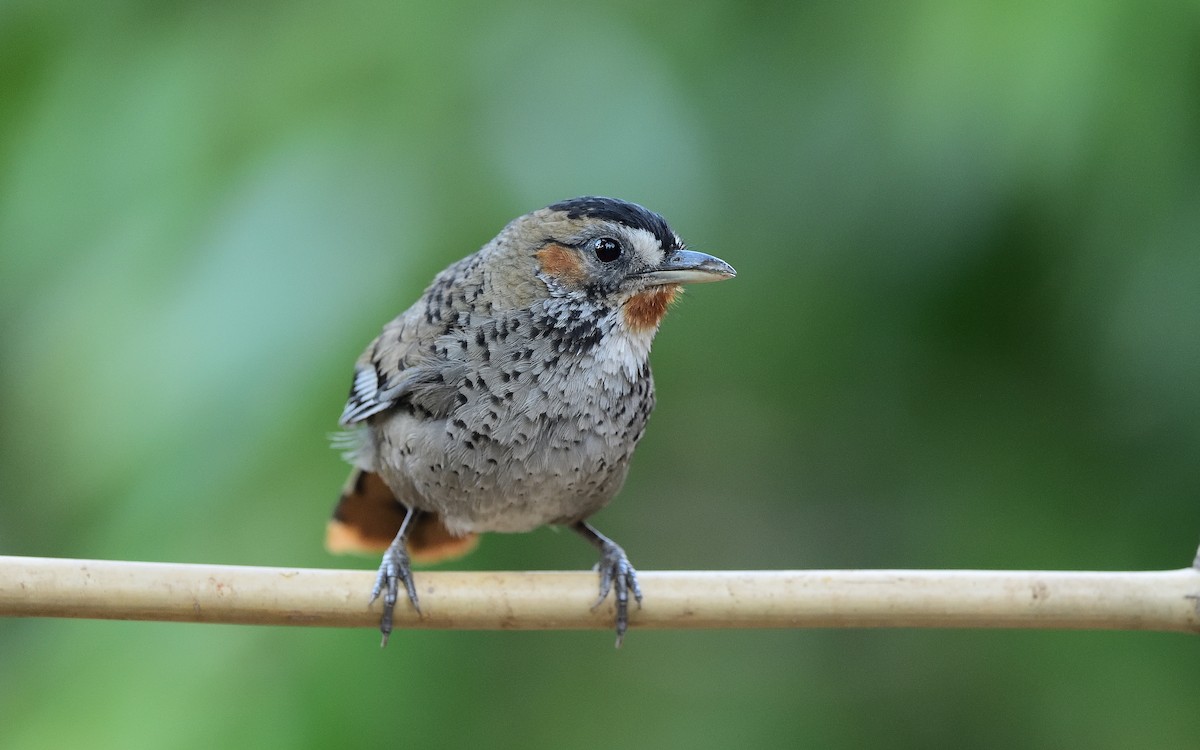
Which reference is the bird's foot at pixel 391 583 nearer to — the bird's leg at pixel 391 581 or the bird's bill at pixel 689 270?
the bird's leg at pixel 391 581

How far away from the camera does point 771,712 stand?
11.6 ft

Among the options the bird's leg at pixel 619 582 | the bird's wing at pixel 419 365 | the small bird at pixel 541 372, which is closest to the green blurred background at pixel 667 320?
the bird's wing at pixel 419 365

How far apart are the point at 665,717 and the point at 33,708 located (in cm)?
177

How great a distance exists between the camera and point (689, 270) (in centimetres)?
249

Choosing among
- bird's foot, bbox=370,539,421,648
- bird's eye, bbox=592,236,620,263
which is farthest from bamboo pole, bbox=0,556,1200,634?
bird's eye, bbox=592,236,620,263

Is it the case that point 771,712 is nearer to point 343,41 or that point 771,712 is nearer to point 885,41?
point 885,41

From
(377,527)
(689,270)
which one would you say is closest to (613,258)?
(689,270)

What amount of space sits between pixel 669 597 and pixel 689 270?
655mm

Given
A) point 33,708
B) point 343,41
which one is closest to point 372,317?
point 343,41

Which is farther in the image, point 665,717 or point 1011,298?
point 665,717

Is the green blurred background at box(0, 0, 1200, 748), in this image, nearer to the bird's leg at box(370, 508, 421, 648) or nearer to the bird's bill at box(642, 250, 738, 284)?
the bird's leg at box(370, 508, 421, 648)

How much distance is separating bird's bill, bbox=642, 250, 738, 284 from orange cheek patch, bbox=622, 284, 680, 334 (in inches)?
1.3

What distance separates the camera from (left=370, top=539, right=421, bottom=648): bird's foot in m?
2.50

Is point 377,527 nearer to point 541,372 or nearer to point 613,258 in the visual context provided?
point 541,372
